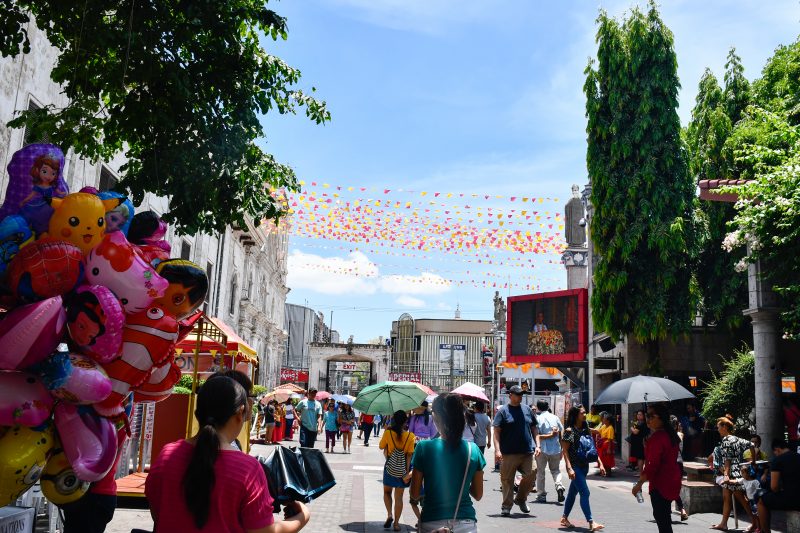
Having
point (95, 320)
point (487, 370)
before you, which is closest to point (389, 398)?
point (95, 320)

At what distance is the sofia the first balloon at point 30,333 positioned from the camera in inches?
163

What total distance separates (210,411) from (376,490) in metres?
11.1

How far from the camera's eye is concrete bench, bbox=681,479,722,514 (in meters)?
11.7

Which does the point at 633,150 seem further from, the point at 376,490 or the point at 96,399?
the point at 96,399

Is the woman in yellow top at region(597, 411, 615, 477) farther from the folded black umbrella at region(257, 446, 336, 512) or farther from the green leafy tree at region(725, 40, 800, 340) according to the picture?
the folded black umbrella at region(257, 446, 336, 512)

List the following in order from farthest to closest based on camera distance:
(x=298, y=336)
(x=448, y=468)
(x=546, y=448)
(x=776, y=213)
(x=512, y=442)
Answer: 1. (x=298, y=336)
2. (x=546, y=448)
3. (x=776, y=213)
4. (x=512, y=442)
5. (x=448, y=468)

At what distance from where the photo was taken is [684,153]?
2258cm

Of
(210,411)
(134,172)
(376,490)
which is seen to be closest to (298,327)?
(376,490)

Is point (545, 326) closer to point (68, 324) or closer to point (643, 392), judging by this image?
point (643, 392)

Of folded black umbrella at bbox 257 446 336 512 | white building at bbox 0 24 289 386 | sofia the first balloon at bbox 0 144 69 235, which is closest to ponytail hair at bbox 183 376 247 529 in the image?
folded black umbrella at bbox 257 446 336 512

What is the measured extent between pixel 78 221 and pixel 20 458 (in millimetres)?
1527

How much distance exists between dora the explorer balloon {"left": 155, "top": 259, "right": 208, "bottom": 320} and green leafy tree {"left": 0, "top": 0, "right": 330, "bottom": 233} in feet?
8.42

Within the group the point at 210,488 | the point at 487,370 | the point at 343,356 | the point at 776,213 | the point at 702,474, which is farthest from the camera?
the point at 343,356

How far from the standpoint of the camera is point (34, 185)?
4914 mm
